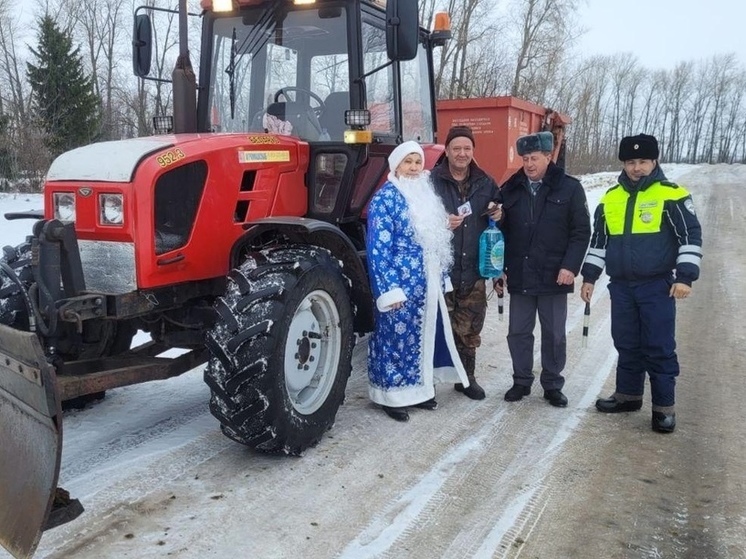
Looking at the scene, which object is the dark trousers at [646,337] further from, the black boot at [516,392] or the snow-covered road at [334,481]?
the black boot at [516,392]

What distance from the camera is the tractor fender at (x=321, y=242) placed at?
366 cm

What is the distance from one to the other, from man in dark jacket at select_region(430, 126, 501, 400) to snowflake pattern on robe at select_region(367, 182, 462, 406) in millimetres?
262

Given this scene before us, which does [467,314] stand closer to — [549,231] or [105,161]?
[549,231]

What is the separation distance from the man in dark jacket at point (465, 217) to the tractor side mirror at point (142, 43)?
2.10 meters

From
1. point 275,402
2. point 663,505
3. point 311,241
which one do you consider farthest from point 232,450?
point 663,505

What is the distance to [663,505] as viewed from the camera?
3.22 m

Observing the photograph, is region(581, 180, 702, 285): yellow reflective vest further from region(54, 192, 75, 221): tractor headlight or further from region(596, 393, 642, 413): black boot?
region(54, 192, 75, 221): tractor headlight

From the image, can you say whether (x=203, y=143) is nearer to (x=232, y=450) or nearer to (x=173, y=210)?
(x=173, y=210)

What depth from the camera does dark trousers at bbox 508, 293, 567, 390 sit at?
4.59 m

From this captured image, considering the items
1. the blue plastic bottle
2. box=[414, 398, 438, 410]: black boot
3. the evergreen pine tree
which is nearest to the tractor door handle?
box=[414, 398, 438, 410]: black boot

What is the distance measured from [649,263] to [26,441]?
3473mm

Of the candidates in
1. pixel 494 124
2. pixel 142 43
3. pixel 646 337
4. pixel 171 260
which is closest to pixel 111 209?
pixel 171 260

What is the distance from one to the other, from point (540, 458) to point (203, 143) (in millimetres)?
2462

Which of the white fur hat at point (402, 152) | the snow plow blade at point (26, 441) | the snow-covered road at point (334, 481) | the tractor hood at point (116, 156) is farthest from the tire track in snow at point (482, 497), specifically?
the tractor hood at point (116, 156)
